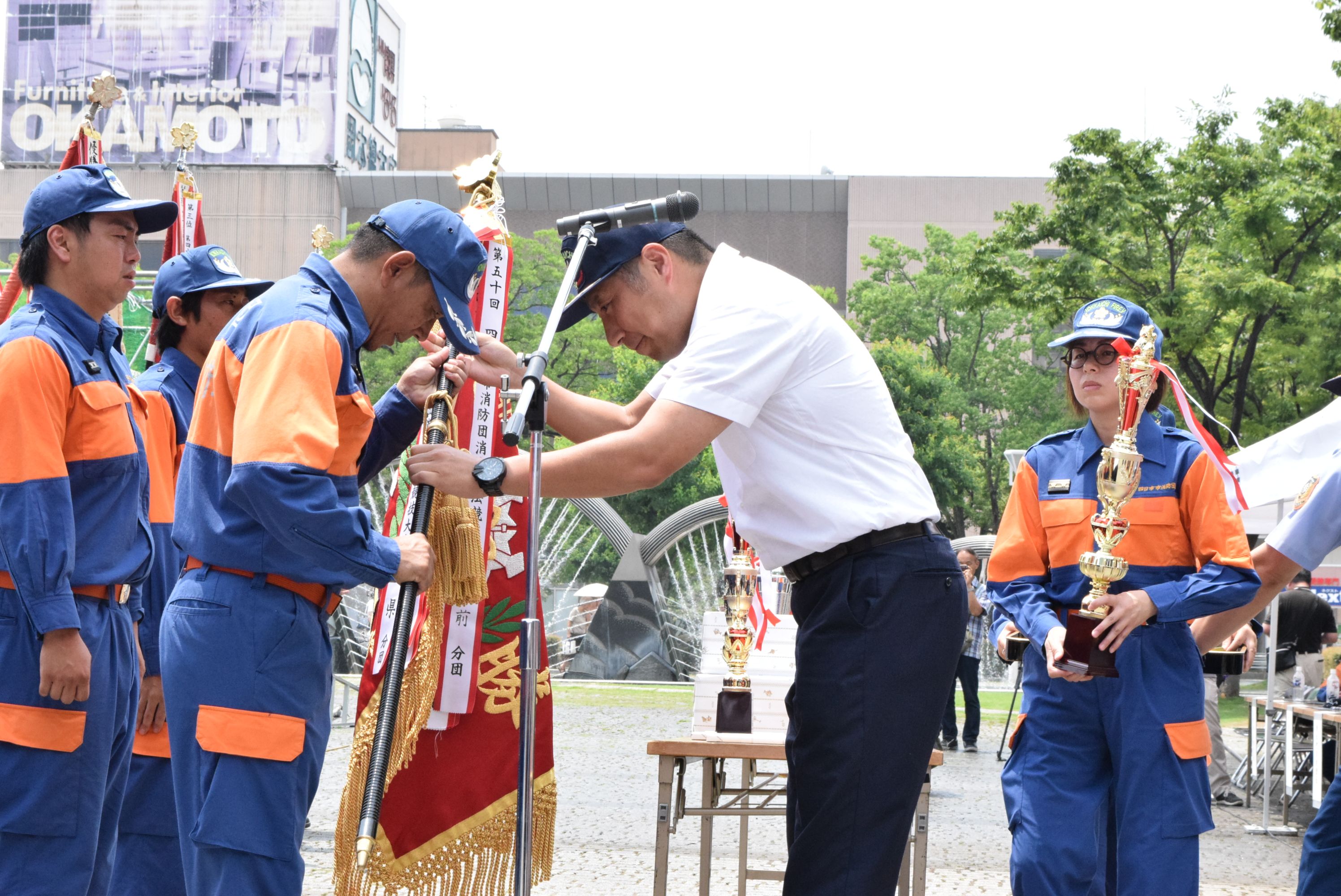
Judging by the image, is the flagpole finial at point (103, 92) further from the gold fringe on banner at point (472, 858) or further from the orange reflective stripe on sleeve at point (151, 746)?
the gold fringe on banner at point (472, 858)

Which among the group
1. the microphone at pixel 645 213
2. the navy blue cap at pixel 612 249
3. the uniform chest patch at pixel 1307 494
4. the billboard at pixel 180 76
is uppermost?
the billboard at pixel 180 76

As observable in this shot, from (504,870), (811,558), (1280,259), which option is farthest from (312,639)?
(1280,259)

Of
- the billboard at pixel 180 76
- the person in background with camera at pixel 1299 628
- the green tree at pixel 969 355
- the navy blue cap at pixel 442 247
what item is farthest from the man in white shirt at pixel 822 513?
the billboard at pixel 180 76

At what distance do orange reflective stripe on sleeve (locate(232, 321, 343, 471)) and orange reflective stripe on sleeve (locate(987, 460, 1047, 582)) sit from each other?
223 centimetres

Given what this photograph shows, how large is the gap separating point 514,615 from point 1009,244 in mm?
17329

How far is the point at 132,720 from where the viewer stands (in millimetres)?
3480

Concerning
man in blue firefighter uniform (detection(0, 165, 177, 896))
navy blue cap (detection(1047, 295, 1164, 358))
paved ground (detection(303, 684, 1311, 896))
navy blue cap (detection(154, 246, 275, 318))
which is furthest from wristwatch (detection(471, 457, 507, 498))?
paved ground (detection(303, 684, 1311, 896))

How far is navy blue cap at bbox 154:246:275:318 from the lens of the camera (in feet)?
14.3

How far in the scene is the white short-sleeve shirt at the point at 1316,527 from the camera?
391cm

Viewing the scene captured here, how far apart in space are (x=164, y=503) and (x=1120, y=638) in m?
2.93

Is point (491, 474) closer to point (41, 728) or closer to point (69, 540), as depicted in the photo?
point (69, 540)

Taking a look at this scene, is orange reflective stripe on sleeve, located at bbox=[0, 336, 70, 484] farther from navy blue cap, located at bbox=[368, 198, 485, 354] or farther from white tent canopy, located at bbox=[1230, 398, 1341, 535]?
white tent canopy, located at bbox=[1230, 398, 1341, 535]

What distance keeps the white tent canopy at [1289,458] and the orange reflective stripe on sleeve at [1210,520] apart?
19.8ft

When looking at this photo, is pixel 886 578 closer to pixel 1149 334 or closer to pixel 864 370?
pixel 864 370
